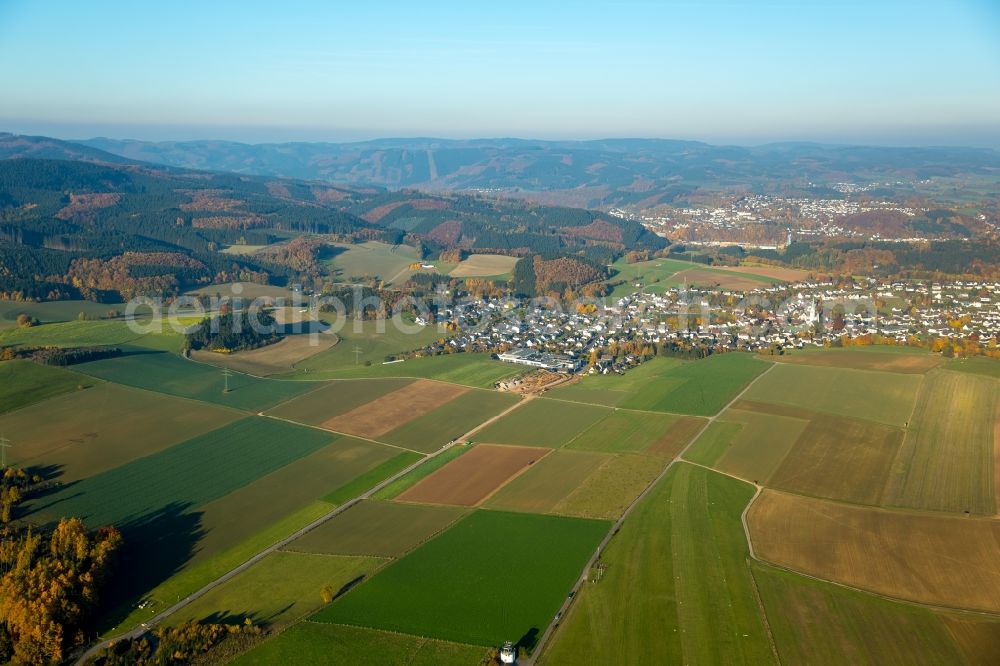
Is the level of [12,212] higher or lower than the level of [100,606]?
higher

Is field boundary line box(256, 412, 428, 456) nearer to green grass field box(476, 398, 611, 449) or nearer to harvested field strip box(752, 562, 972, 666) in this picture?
green grass field box(476, 398, 611, 449)

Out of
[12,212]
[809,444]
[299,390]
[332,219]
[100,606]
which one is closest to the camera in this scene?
[100,606]

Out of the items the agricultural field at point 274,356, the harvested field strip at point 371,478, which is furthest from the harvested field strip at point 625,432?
the agricultural field at point 274,356

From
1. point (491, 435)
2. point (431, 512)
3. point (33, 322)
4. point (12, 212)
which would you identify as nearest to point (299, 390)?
point (491, 435)

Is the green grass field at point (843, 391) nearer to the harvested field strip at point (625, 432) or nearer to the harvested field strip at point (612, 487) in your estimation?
the harvested field strip at point (625, 432)

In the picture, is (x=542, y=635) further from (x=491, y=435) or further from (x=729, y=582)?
(x=491, y=435)

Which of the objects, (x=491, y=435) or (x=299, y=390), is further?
(x=299, y=390)

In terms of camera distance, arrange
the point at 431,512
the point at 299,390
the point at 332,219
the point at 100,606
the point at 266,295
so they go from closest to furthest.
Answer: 1. the point at 100,606
2. the point at 431,512
3. the point at 299,390
4. the point at 266,295
5. the point at 332,219
